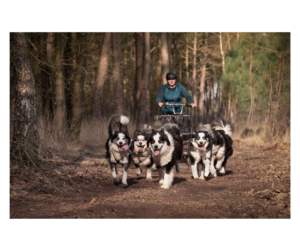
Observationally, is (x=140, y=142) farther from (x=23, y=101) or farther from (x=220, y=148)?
(x=23, y=101)

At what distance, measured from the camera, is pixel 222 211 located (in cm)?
546

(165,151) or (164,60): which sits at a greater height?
(164,60)

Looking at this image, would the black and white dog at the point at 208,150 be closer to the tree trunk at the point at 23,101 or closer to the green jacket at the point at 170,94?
the green jacket at the point at 170,94

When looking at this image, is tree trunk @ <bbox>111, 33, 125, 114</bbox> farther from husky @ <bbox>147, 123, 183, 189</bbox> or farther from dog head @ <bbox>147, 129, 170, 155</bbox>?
dog head @ <bbox>147, 129, 170, 155</bbox>

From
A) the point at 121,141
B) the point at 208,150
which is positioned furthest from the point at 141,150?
the point at 208,150

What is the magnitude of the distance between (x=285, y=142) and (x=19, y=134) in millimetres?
11400

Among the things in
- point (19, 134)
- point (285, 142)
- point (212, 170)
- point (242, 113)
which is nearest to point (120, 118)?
point (19, 134)

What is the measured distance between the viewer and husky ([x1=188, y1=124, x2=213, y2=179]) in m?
8.47

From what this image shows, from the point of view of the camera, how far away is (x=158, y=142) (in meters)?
7.51

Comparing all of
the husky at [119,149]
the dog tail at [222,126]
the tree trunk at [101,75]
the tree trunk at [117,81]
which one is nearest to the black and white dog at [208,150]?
the dog tail at [222,126]

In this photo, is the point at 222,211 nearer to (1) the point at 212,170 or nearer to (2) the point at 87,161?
(1) the point at 212,170

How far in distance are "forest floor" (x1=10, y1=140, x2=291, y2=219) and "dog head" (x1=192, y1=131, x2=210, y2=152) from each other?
2.86 ft

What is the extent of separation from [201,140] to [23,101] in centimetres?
420
